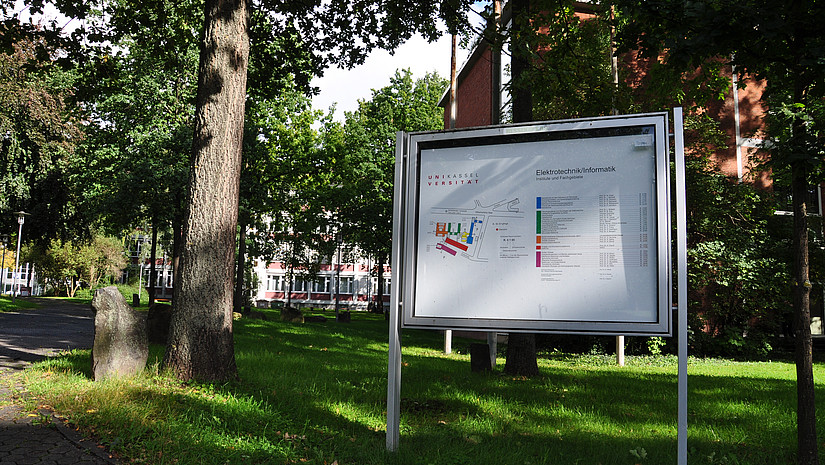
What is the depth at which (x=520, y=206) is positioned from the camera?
4.53 m

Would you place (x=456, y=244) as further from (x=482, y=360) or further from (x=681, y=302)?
(x=482, y=360)

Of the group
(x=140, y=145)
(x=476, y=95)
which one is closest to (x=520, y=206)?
(x=140, y=145)

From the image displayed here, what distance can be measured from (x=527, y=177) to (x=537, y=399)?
12.0ft

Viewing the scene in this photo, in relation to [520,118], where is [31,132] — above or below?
above

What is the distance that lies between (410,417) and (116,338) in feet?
11.5

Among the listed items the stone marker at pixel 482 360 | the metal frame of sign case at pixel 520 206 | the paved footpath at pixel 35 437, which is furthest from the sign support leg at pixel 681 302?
the stone marker at pixel 482 360

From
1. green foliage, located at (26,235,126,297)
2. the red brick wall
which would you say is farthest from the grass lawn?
green foliage, located at (26,235,126,297)

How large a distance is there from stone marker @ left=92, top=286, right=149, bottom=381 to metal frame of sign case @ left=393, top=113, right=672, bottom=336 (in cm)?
369

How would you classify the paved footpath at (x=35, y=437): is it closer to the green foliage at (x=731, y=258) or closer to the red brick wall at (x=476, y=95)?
the green foliage at (x=731, y=258)

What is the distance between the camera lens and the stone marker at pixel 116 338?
6.35 metres

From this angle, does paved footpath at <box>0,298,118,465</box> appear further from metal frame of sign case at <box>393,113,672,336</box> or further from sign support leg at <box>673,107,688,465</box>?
sign support leg at <box>673,107,688,465</box>

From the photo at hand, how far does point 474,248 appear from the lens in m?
4.66

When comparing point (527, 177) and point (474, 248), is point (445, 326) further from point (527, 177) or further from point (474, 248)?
point (527, 177)

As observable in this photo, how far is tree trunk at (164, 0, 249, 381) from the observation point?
6461 millimetres
